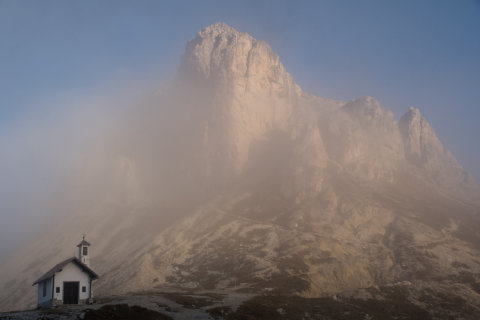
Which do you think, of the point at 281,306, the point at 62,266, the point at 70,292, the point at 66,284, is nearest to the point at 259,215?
the point at 281,306

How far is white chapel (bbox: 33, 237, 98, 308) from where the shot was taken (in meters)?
52.0

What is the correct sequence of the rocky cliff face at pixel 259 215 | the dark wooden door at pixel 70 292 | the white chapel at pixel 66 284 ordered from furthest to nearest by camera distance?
the rocky cliff face at pixel 259 215, the dark wooden door at pixel 70 292, the white chapel at pixel 66 284

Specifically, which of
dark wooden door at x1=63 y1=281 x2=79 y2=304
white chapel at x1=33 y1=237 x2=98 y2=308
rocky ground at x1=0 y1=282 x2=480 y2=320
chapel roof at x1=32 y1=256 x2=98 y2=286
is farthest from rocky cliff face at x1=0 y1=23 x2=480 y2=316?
dark wooden door at x1=63 y1=281 x2=79 y2=304

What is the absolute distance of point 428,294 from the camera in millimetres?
81938

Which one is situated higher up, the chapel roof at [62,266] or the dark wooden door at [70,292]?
the chapel roof at [62,266]

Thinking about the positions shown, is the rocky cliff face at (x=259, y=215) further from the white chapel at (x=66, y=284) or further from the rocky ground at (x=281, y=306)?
the white chapel at (x=66, y=284)

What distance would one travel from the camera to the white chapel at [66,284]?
52.0 meters

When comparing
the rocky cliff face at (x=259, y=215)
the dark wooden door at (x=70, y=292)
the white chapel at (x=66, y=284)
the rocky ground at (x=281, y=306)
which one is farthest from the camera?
the rocky cliff face at (x=259, y=215)

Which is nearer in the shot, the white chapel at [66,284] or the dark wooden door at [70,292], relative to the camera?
the white chapel at [66,284]

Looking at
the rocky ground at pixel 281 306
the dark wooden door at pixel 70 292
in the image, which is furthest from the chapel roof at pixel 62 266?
the rocky ground at pixel 281 306

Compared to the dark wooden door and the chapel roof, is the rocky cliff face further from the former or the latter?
the dark wooden door

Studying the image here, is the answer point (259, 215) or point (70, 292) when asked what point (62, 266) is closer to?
point (70, 292)

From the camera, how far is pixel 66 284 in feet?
173

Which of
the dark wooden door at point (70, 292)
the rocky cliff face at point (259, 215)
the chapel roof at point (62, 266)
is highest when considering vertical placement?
the rocky cliff face at point (259, 215)
